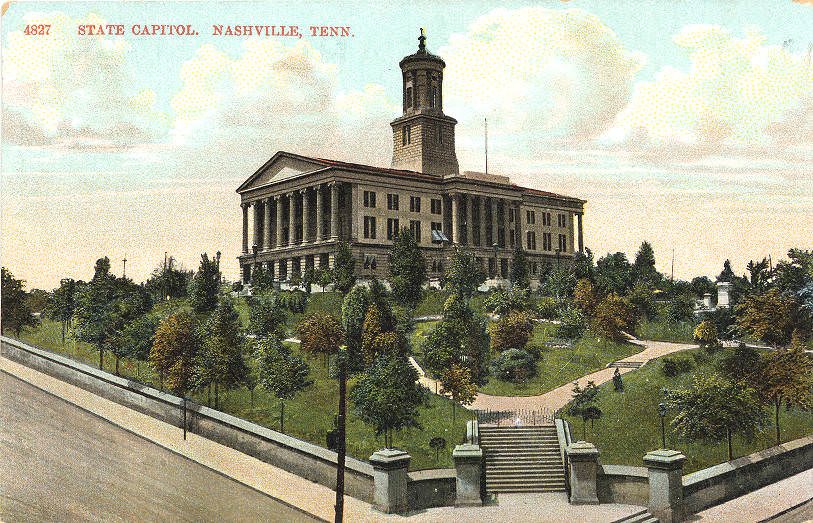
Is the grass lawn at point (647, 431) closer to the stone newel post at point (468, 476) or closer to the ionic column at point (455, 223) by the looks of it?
the stone newel post at point (468, 476)

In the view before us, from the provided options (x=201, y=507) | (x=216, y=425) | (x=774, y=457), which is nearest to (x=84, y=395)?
(x=216, y=425)

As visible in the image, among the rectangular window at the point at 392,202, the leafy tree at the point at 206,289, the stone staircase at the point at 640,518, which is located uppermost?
the rectangular window at the point at 392,202

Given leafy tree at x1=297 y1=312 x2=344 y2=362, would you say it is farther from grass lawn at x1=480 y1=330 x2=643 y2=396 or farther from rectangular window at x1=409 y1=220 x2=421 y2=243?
rectangular window at x1=409 y1=220 x2=421 y2=243

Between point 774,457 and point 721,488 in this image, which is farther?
point 774,457

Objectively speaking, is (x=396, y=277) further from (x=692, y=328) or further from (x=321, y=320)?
(x=692, y=328)

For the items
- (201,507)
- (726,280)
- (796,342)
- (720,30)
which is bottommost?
(201,507)

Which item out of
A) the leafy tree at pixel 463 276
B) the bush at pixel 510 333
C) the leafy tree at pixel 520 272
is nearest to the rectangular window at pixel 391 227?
the leafy tree at pixel 463 276
